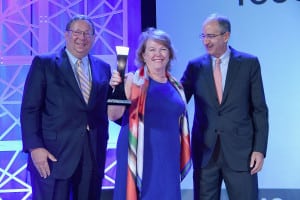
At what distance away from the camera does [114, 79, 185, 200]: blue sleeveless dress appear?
8.34ft

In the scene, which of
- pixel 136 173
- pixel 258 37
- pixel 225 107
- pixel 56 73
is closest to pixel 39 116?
pixel 56 73

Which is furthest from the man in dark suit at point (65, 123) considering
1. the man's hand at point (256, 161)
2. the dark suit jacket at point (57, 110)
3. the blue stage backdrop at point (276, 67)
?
the blue stage backdrop at point (276, 67)

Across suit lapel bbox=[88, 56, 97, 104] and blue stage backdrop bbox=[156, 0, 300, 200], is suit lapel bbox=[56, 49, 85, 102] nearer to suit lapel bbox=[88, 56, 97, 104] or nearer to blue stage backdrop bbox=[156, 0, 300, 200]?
suit lapel bbox=[88, 56, 97, 104]

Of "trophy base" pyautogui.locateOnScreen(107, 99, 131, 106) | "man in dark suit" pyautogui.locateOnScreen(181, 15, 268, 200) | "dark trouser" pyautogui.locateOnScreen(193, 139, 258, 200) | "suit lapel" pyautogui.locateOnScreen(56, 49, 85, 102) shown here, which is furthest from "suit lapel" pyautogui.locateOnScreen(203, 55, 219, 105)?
"suit lapel" pyautogui.locateOnScreen(56, 49, 85, 102)

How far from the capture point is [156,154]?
255cm

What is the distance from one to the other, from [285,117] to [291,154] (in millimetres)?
305

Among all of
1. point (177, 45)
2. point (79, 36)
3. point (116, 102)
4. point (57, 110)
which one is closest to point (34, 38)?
point (177, 45)

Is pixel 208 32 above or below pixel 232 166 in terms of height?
above

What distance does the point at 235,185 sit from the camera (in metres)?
2.88

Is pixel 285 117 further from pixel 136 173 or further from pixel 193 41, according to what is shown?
pixel 136 173

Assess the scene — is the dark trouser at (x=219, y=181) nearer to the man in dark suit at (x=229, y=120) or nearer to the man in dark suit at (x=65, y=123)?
the man in dark suit at (x=229, y=120)

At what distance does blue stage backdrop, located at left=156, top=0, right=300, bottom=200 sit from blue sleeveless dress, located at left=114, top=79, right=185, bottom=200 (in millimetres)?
1335

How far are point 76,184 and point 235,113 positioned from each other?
104 cm

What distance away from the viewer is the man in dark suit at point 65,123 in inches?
106
